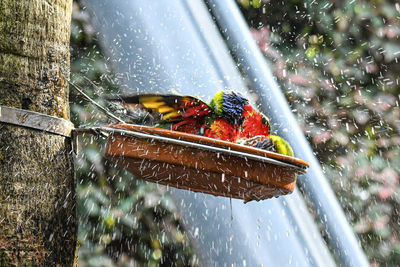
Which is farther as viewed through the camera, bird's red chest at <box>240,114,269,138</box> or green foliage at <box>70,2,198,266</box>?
green foliage at <box>70,2,198,266</box>

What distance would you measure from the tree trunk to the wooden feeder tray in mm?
139

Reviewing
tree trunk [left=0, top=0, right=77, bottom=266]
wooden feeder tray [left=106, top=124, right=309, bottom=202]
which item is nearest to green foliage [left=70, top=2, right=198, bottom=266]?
tree trunk [left=0, top=0, right=77, bottom=266]

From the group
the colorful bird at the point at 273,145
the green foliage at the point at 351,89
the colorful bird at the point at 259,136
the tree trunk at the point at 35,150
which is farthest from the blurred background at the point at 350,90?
the tree trunk at the point at 35,150

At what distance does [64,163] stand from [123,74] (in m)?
0.85

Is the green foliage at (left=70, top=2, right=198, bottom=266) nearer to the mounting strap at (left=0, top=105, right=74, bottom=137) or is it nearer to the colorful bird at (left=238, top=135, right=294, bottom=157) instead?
the mounting strap at (left=0, top=105, right=74, bottom=137)

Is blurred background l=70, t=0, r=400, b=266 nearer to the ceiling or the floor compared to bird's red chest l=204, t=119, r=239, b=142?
nearer to the ceiling

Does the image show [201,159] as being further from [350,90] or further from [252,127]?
[350,90]

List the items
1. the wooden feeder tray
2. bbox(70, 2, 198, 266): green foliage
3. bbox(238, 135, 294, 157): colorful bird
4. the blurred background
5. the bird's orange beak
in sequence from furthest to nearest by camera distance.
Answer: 1. the blurred background
2. bbox(70, 2, 198, 266): green foliage
3. the bird's orange beak
4. bbox(238, 135, 294, 157): colorful bird
5. the wooden feeder tray

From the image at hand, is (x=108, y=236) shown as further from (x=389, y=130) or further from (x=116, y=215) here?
(x=389, y=130)

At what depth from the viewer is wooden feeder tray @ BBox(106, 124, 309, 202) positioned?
2.91 feet

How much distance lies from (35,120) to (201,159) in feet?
1.17

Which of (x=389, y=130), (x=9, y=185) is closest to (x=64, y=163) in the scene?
(x=9, y=185)

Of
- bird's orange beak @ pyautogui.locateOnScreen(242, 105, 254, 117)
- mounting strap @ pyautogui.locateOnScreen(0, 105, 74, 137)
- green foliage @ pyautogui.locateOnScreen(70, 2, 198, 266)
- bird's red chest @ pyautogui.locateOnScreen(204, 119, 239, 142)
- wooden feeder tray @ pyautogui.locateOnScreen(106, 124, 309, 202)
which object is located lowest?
wooden feeder tray @ pyautogui.locateOnScreen(106, 124, 309, 202)

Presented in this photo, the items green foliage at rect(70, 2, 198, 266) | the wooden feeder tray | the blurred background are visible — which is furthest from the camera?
the blurred background
